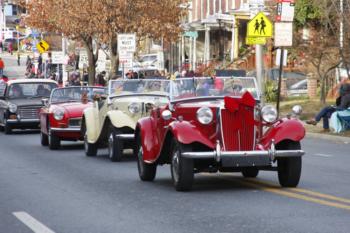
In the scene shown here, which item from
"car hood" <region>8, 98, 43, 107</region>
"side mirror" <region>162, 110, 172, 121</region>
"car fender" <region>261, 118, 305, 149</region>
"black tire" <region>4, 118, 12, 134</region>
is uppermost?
"side mirror" <region>162, 110, 172, 121</region>

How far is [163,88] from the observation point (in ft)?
65.4

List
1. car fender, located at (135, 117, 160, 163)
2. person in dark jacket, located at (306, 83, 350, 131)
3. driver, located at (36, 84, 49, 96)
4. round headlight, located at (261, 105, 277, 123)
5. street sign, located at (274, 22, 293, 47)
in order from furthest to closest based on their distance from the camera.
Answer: driver, located at (36, 84, 49, 96)
street sign, located at (274, 22, 293, 47)
person in dark jacket, located at (306, 83, 350, 131)
car fender, located at (135, 117, 160, 163)
round headlight, located at (261, 105, 277, 123)

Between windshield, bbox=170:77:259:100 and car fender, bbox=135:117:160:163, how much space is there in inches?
22.1

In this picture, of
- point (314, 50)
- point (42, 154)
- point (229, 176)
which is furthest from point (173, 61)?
point (229, 176)

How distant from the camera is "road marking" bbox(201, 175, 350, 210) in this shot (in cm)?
1169

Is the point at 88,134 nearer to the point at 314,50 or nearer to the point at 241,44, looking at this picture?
the point at 314,50

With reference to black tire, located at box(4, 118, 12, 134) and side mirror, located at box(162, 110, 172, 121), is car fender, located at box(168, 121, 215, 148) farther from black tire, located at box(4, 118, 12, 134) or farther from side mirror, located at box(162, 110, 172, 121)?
black tire, located at box(4, 118, 12, 134)

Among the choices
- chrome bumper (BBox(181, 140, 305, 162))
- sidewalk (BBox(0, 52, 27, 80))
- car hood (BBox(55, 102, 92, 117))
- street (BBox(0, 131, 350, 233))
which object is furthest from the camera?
sidewalk (BBox(0, 52, 27, 80))

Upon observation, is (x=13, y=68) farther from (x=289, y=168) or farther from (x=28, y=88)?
(x=289, y=168)

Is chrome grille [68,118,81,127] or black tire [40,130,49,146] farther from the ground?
chrome grille [68,118,81,127]

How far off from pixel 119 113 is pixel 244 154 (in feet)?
21.8

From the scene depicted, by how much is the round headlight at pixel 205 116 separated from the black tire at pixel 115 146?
5.87 m

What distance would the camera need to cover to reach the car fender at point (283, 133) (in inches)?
516

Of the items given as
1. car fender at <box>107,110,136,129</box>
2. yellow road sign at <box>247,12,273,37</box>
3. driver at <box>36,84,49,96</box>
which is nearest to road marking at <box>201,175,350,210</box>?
car fender at <box>107,110,136,129</box>
